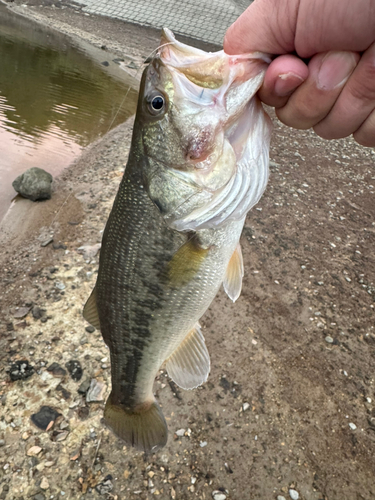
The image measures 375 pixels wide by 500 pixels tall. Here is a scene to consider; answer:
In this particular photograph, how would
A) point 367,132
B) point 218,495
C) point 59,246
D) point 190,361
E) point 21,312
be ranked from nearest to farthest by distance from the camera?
point 367,132
point 190,361
point 218,495
point 21,312
point 59,246

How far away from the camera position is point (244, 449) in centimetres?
307

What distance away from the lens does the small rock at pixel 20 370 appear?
131 inches

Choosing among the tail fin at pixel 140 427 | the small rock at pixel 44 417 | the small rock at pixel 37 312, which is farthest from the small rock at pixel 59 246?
the tail fin at pixel 140 427

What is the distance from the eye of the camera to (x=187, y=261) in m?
1.88

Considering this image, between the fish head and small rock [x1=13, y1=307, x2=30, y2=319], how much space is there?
2705 millimetres

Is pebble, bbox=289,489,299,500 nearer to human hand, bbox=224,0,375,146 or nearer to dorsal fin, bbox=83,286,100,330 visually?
dorsal fin, bbox=83,286,100,330

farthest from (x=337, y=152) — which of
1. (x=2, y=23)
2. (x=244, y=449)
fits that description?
(x=2, y=23)

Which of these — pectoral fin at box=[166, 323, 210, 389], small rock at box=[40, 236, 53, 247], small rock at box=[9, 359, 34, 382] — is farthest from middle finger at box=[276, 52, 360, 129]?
small rock at box=[40, 236, 53, 247]

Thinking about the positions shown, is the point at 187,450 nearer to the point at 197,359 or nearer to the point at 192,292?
the point at 197,359

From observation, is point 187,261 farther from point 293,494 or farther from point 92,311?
point 293,494

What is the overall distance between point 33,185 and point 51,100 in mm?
5119

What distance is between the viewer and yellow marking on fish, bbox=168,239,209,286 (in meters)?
1.87

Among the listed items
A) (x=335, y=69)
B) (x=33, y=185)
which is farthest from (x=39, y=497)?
(x=33, y=185)

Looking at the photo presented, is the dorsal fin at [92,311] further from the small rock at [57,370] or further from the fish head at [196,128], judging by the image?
the small rock at [57,370]
